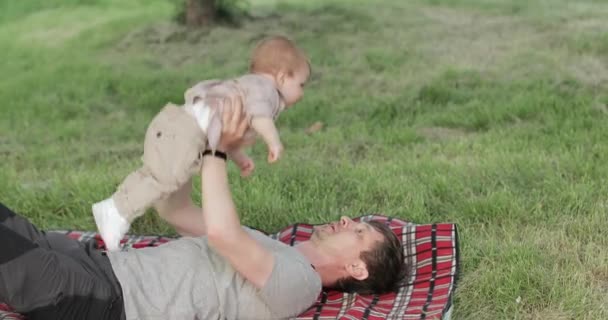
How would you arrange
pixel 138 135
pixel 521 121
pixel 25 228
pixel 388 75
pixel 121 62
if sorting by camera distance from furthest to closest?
1. pixel 121 62
2. pixel 388 75
3. pixel 138 135
4. pixel 521 121
5. pixel 25 228

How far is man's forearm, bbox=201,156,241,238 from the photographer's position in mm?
2738

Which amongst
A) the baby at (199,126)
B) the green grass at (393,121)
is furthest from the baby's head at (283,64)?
the green grass at (393,121)

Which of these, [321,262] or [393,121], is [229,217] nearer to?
[321,262]

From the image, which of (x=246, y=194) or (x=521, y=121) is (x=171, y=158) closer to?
(x=246, y=194)

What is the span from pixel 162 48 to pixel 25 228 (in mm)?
6849

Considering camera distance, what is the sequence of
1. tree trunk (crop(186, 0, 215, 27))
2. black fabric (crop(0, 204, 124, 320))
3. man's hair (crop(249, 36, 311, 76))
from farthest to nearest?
1. tree trunk (crop(186, 0, 215, 27))
2. man's hair (crop(249, 36, 311, 76))
3. black fabric (crop(0, 204, 124, 320))

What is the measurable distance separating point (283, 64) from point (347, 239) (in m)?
0.79


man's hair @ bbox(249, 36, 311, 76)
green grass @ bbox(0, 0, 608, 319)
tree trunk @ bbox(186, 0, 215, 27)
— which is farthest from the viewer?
tree trunk @ bbox(186, 0, 215, 27)

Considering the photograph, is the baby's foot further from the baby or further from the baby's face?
the baby's face

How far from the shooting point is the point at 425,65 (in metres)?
8.25

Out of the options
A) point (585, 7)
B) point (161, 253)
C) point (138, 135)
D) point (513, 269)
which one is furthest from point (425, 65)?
point (161, 253)

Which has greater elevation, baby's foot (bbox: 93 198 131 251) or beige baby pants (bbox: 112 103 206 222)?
beige baby pants (bbox: 112 103 206 222)

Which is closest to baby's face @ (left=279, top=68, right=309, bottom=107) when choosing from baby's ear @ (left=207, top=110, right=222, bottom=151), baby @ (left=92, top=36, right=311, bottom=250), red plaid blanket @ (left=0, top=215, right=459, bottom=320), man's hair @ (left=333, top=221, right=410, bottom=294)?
baby @ (left=92, top=36, right=311, bottom=250)

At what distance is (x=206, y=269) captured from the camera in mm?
3062
